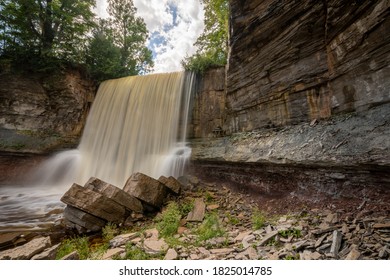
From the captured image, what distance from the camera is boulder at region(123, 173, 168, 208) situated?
215 inches

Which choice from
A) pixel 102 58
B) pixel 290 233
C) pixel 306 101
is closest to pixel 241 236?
pixel 290 233

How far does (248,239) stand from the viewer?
3229 millimetres

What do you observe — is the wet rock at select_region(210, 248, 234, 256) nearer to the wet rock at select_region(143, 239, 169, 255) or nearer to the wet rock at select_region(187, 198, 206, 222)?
the wet rock at select_region(143, 239, 169, 255)

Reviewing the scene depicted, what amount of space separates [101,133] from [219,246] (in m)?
10.5

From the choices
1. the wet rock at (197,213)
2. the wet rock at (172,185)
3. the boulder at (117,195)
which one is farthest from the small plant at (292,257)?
the wet rock at (172,185)

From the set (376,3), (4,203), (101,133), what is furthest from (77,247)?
(101,133)

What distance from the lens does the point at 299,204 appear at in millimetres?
4305

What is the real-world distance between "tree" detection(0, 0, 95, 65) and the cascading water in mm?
4141

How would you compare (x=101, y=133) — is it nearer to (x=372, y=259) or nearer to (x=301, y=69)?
(x=301, y=69)

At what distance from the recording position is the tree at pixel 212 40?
1048cm

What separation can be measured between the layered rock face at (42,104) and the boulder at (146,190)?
851 centimetres

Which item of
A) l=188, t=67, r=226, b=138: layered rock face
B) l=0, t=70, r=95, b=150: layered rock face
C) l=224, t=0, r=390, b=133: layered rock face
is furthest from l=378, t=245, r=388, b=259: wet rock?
l=0, t=70, r=95, b=150: layered rock face

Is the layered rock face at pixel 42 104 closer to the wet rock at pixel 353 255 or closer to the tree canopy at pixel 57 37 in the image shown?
the tree canopy at pixel 57 37

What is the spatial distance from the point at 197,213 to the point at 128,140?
7.07 meters
